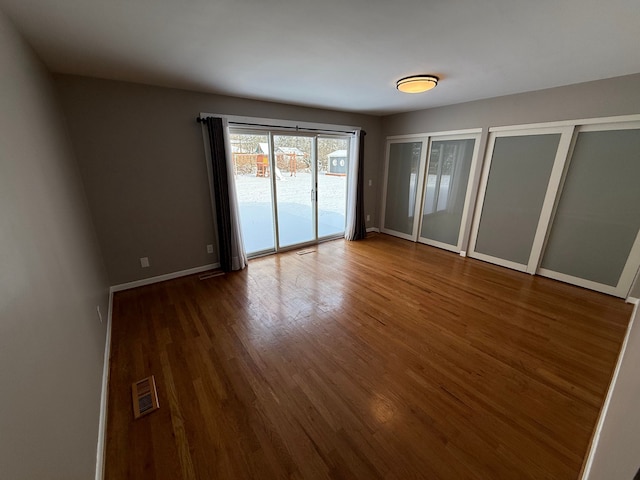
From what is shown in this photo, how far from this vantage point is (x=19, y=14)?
146cm

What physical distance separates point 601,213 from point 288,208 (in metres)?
4.11

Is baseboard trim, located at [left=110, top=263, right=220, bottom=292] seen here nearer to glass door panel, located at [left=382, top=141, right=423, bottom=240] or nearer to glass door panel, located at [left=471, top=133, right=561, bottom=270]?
glass door panel, located at [left=382, top=141, right=423, bottom=240]

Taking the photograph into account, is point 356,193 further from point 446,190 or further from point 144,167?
point 144,167

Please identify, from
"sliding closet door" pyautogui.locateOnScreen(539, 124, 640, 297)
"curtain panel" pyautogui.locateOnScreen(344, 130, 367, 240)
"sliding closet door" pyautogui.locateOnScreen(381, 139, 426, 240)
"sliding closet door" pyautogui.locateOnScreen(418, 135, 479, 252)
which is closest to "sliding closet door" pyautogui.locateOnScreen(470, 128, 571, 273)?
"sliding closet door" pyautogui.locateOnScreen(539, 124, 640, 297)

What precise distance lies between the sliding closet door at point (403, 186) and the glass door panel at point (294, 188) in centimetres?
179

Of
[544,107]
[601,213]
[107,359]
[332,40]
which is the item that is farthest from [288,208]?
[601,213]

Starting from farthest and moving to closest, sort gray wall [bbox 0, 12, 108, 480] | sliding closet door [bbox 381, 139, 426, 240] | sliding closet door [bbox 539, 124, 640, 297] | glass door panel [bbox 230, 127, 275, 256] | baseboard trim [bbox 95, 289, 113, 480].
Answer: sliding closet door [bbox 381, 139, 426, 240] → glass door panel [bbox 230, 127, 275, 256] → sliding closet door [bbox 539, 124, 640, 297] → baseboard trim [bbox 95, 289, 113, 480] → gray wall [bbox 0, 12, 108, 480]

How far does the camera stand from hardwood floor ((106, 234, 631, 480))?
1.35m

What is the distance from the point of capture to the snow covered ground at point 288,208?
3.88m

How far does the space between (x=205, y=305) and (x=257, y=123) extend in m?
2.57

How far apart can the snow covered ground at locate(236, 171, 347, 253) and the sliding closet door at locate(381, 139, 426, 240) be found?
1.04m

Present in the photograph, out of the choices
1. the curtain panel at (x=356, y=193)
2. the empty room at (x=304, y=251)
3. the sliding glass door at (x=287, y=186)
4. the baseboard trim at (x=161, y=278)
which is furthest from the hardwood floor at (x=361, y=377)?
the curtain panel at (x=356, y=193)

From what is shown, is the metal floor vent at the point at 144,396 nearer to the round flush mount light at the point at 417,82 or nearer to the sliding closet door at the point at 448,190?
the round flush mount light at the point at 417,82

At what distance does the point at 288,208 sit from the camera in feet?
14.2
